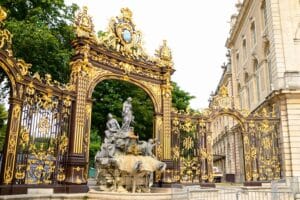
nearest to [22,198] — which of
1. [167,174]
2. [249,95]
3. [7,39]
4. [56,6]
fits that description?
[7,39]

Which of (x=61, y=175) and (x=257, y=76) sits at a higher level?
(x=257, y=76)

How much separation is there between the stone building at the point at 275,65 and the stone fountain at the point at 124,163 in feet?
20.5

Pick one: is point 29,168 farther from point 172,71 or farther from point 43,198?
point 172,71

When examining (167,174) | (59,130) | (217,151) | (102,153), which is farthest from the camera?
(217,151)

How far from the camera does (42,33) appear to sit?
1273cm

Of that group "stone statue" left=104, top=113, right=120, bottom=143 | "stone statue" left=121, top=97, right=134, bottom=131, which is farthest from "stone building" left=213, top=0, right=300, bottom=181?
"stone statue" left=104, top=113, right=120, bottom=143

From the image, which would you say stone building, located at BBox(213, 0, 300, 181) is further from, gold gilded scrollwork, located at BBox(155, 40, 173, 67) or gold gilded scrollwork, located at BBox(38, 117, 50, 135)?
gold gilded scrollwork, located at BBox(38, 117, 50, 135)

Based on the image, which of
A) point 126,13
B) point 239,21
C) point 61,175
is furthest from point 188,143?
point 239,21

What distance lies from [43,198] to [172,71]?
735 centimetres

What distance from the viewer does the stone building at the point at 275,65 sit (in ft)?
48.4

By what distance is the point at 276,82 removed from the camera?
1620 centimetres

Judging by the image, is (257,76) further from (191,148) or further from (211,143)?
(191,148)

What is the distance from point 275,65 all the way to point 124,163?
425 inches

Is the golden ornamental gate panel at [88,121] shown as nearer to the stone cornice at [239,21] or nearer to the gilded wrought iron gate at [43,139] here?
the gilded wrought iron gate at [43,139]
